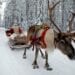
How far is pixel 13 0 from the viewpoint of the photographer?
1562cm

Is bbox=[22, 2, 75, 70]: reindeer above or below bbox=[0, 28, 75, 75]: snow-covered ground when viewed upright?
above

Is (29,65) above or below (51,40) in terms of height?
below

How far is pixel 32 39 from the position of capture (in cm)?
409

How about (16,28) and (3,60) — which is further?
(16,28)

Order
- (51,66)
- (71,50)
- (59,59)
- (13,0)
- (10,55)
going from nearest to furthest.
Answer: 1. (71,50)
2. (51,66)
3. (59,59)
4. (10,55)
5. (13,0)

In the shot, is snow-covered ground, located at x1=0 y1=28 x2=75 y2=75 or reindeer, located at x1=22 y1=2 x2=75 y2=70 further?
snow-covered ground, located at x1=0 y1=28 x2=75 y2=75

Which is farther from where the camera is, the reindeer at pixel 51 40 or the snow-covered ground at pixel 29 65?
the snow-covered ground at pixel 29 65

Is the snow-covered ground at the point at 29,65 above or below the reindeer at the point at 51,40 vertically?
below

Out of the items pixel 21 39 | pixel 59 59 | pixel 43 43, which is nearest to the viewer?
pixel 43 43

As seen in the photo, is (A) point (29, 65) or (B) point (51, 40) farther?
(A) point (29, 65)

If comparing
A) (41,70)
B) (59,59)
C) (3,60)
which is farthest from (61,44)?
(3,60)

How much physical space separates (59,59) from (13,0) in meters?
11.2

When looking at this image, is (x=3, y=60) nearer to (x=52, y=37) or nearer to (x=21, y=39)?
(x=21, y=39)

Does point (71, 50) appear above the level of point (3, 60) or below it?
above
